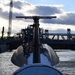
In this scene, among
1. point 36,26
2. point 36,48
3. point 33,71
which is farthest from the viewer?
point 36,26

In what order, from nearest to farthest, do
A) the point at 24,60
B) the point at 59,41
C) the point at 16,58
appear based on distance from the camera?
1. the point at 24,60
2. the point at 16,58
3. the point at 59,41

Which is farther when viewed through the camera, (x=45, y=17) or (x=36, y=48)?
(x=45, y=17)

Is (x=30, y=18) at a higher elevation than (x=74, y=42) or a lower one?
higher

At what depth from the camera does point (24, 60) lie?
34250 millimetres

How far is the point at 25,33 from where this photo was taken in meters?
40.1

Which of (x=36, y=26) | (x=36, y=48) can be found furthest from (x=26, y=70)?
(x=36, y=26)

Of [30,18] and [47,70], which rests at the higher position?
[30,18]

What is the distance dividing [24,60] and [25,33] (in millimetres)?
6372

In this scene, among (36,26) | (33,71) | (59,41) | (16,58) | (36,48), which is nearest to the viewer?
(33,71)

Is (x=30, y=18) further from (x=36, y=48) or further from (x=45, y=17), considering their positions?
(x=36, y=48)

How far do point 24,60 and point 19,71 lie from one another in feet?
42.9

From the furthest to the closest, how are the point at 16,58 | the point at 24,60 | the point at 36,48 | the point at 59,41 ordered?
the point at 59,41
the point at 16,58
the point at 24,60
the point at 36,48

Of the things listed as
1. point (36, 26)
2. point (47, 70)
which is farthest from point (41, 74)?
point (36, 26)

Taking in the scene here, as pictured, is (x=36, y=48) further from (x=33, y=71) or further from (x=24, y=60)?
(x=33, y=71)
